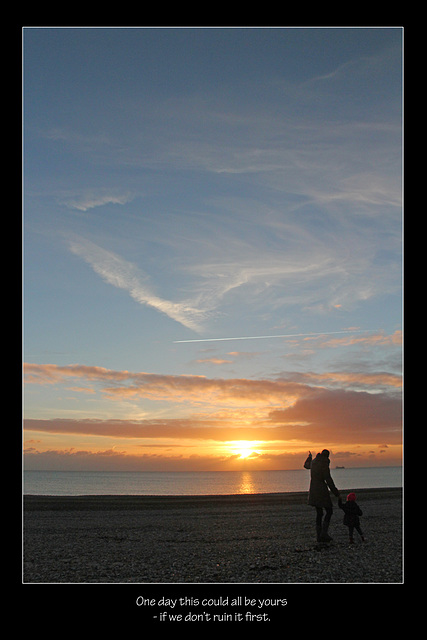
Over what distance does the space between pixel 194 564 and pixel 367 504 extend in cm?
1979

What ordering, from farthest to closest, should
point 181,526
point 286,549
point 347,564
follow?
point 181,526 → point 286,549 → point 347,564

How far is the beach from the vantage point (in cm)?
1296

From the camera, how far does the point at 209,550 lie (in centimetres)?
1622

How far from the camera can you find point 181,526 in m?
22.5

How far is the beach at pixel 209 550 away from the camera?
12961 millimetres

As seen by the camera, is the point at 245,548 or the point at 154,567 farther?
the point at 245,548
